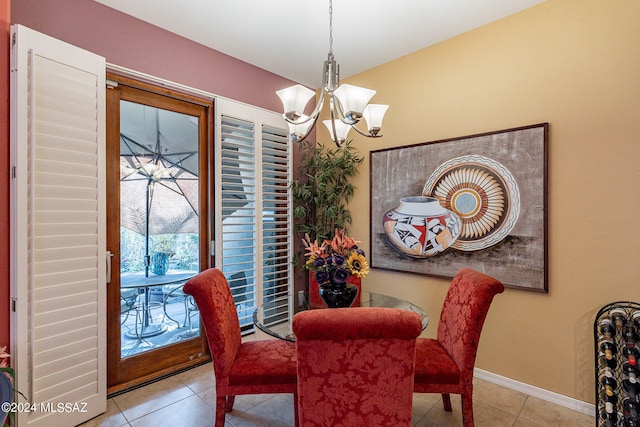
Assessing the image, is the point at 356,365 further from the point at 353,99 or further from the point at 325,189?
the point at 325,189

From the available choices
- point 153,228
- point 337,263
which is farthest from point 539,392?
point 153,228

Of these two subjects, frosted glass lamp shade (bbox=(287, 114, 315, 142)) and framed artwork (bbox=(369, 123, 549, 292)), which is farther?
framed artwork (bbox=(369, 123, 549, 292))

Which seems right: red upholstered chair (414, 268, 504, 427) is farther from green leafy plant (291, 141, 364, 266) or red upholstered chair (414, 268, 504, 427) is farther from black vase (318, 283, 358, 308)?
green leafy plant (291, 141, 364, 266)

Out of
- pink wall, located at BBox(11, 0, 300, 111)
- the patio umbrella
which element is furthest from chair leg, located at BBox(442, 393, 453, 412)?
pink wall, located at BBox(11, 0, 300, 111)

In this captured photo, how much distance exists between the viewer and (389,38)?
2.80 meters

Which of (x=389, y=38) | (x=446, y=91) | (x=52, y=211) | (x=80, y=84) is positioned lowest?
(x=52, y=211)

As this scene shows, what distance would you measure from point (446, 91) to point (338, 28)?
1092 mm

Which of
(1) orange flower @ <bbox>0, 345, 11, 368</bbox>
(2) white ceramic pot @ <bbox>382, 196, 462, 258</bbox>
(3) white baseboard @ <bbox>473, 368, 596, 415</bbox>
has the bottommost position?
(3) white baseboard @ <bbox>473, 368, 596, 415</bbox>

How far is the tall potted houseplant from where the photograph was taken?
11.5 feet

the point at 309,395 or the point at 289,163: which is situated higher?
the point at 289,163

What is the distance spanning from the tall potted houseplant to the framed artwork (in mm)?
333

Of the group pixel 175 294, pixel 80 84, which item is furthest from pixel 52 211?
pixel 175 294

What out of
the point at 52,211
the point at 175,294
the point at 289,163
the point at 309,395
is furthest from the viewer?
the point at 289,163

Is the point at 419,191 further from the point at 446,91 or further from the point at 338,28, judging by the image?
the point at 338,28
